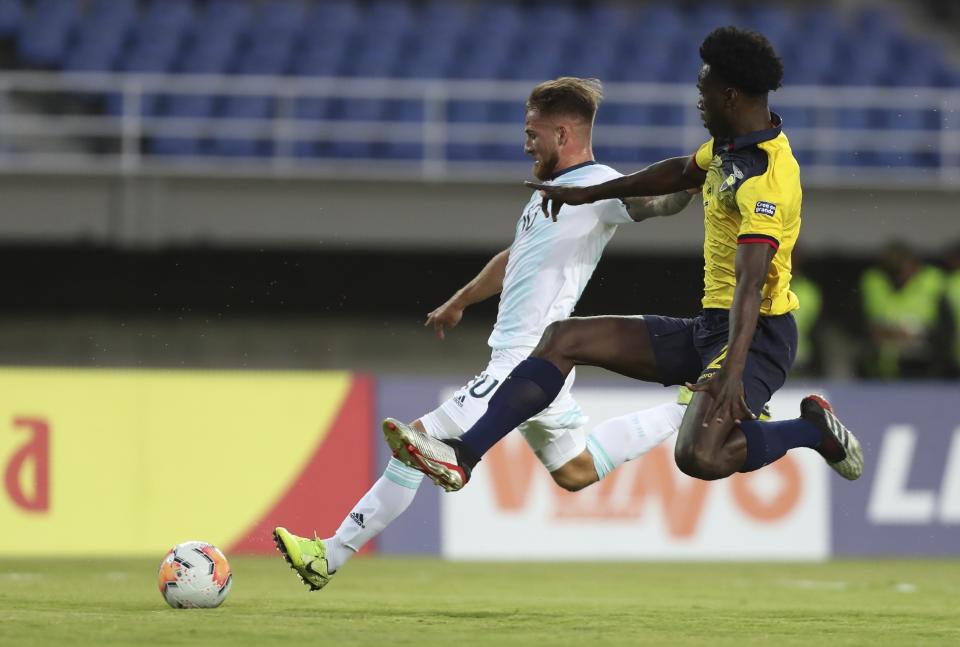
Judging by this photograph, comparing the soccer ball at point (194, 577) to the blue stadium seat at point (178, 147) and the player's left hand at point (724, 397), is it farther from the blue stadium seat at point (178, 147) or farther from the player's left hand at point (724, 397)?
the blue stadium seat at point (178, 147)

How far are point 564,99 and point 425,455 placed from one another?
1.88m

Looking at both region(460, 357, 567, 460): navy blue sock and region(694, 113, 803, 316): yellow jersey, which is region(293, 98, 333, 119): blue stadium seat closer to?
region(694, 113, 803, 316): yellow jersey

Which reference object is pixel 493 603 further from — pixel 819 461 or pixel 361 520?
pixel 819 461

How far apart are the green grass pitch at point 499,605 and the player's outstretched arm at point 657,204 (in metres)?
1.70

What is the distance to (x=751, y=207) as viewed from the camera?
5.98 m

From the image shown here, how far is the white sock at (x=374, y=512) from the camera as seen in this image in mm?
6438

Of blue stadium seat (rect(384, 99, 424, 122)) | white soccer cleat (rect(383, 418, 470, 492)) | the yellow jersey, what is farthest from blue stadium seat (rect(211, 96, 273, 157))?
white soccer cleat (rect(383, 418, 470, 492))

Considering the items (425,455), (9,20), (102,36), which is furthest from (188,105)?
(425,455)

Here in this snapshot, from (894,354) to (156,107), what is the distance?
24.1ft

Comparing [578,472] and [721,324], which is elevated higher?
[721,324]

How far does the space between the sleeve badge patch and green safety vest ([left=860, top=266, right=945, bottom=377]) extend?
796cm

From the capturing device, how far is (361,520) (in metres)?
6.47

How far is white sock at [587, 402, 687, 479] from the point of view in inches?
283

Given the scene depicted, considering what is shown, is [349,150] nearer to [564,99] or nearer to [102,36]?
Answer: [102,36]
